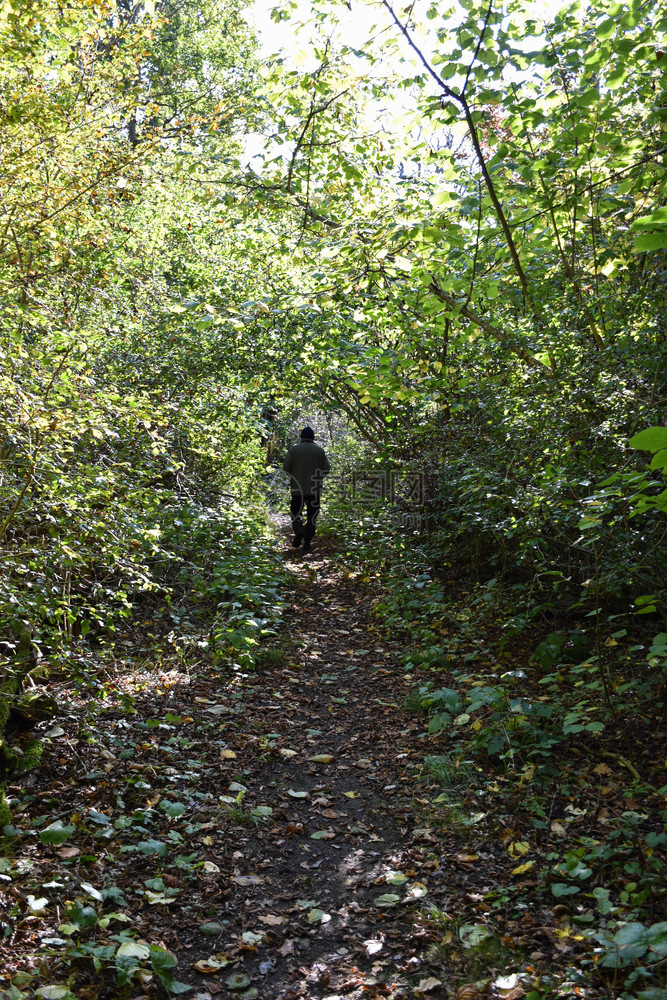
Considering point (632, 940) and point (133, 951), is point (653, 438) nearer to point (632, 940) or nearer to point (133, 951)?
point (632, 940)

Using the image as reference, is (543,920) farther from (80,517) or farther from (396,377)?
(396,377)

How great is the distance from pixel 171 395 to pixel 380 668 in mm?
4655

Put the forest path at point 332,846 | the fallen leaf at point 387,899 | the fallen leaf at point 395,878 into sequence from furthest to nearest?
the fallen leaf at point 395,878, the fallen leaf at point 387,899, the forest path at point 332,846

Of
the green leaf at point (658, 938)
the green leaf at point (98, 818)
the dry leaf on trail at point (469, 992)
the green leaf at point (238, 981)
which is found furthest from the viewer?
the green leaf at point (98, 818)

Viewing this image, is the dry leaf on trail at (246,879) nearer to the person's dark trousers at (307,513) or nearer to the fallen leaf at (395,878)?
the fallen leaf at (395,878)

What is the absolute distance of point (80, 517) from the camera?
14.0 ft

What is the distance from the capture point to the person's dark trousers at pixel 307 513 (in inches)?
458

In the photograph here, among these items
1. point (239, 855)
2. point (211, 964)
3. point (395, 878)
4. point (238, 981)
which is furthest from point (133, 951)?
point (395, 878)

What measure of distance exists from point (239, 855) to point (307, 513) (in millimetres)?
8034

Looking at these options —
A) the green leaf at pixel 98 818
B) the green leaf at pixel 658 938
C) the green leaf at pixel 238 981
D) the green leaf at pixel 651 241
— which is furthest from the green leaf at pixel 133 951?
the green leaf at pixel 651 241

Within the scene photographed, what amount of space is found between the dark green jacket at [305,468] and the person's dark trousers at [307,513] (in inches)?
5.4

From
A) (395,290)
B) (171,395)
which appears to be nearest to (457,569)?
(395,290)

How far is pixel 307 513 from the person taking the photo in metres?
11.7

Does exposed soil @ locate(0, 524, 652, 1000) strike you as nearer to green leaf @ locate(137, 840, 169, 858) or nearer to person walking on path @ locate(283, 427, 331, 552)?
green leaf @ locate(137, 840, 169, 858)
